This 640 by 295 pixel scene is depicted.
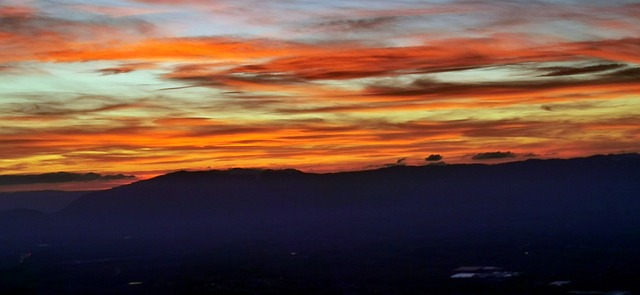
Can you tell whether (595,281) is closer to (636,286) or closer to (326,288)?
(636,286)

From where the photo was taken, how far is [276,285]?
635 feet

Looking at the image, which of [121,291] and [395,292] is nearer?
[395,292]

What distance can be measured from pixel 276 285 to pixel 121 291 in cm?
3998

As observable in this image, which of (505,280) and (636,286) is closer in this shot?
(636,286)

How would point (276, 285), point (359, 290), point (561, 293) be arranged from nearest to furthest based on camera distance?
point (561, 293) < point (359, 290) < point (276, 285)

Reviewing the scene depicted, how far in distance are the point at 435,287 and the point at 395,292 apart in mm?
13391

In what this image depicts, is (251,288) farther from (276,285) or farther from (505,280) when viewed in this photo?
(505,280)

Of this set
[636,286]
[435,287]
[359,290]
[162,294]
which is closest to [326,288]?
[359,290]

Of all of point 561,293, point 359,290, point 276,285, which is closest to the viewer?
point 561,293

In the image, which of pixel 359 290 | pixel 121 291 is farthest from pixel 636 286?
pixel 121 291

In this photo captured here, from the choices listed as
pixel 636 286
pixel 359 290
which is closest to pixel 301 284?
pixel 359 290

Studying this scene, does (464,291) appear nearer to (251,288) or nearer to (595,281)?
(595,281)

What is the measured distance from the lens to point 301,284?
19450cm

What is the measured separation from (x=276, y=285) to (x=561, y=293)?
6935 cm
